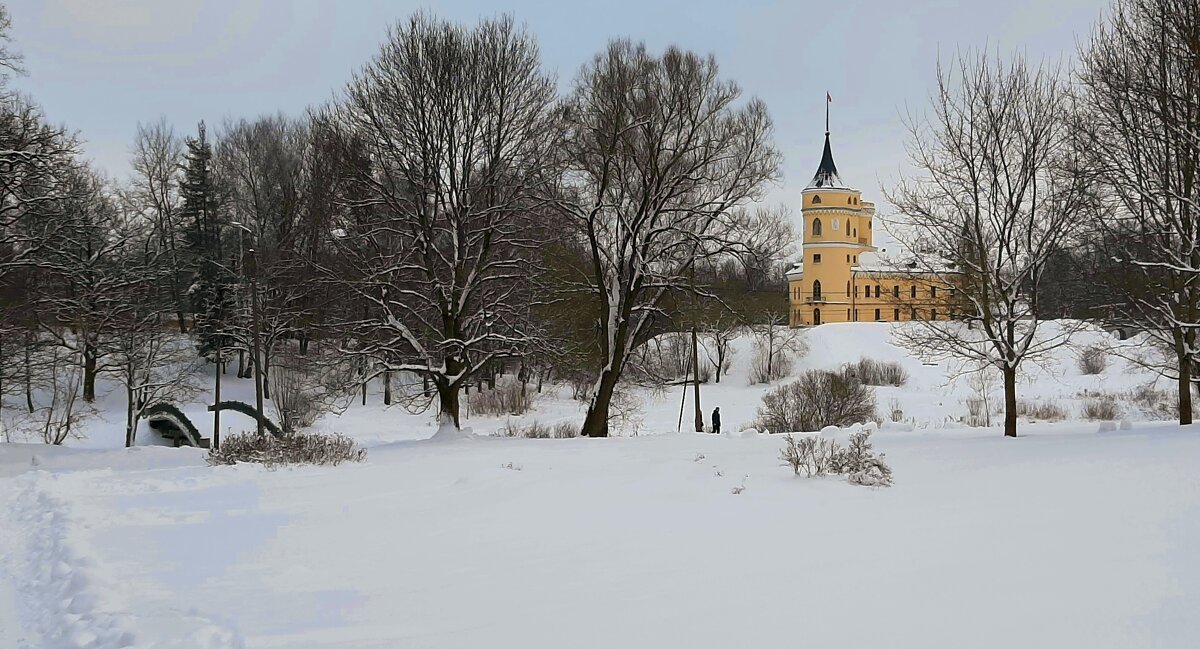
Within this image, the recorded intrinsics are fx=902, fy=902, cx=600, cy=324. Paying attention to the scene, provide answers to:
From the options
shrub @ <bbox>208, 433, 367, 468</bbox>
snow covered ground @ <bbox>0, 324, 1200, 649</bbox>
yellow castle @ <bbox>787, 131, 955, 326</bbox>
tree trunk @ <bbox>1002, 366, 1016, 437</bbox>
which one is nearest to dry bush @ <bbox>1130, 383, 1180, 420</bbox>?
tree trunk @ <bbox>1002, 366, 1016, 437</bbox>

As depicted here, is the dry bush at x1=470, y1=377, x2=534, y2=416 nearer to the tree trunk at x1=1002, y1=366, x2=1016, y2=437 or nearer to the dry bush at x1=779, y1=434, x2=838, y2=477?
the tree trunk at x1=1002, y1=366, x2=1016, y2=437

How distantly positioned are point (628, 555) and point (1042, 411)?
28240mm

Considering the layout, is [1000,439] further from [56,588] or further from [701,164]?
[56,588]

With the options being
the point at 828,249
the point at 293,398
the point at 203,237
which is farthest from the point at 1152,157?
the point at 828,249

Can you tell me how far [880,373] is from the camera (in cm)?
4803

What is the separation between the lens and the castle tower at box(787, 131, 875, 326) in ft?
247

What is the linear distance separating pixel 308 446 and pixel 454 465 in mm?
3171

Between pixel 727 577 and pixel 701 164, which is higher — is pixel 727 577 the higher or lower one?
the lower one

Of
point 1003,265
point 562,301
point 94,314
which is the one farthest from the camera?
point 94,314

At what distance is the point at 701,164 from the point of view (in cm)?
2208

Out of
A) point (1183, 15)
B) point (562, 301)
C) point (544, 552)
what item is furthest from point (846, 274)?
point (544, 552)

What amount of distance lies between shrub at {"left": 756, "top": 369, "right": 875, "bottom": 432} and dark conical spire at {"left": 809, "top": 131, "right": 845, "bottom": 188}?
50357 millimetres

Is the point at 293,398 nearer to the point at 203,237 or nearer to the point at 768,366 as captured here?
the point at 203,237

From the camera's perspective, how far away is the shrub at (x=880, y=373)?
155ft
